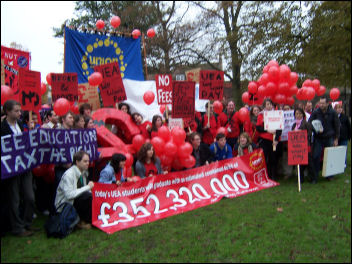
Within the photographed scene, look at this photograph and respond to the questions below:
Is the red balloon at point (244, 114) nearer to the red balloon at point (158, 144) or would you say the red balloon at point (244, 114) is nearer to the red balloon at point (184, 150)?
the red balloon at point (184, 150)

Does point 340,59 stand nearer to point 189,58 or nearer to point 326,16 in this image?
point 326,16

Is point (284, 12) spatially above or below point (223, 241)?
above

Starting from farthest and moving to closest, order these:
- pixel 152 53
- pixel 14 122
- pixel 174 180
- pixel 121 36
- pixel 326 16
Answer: pixel 152 53, pixel 121 36, pixel 326 16, pixel 174 180, pixel 14 122

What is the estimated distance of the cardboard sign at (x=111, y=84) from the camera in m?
7.25

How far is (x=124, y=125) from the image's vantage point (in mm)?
7176

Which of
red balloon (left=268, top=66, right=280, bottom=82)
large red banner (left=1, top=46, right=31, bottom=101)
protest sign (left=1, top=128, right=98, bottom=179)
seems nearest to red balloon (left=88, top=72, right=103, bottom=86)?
large red banner (left=1, top=46, right=31, bottom=101)

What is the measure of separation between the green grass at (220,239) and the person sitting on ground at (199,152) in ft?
4.44

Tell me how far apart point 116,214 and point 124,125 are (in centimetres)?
262

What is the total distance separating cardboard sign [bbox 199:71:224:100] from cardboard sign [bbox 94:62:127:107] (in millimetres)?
1755

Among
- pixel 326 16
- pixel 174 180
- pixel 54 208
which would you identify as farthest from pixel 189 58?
pixel 54 208

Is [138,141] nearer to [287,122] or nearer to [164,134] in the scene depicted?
[164,134]

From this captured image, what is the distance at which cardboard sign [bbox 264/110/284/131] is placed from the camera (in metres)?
6.87

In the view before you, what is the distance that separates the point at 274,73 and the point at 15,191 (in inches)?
218

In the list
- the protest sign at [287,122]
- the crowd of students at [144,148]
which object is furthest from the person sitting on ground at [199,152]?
the protest sign at [287,122]
